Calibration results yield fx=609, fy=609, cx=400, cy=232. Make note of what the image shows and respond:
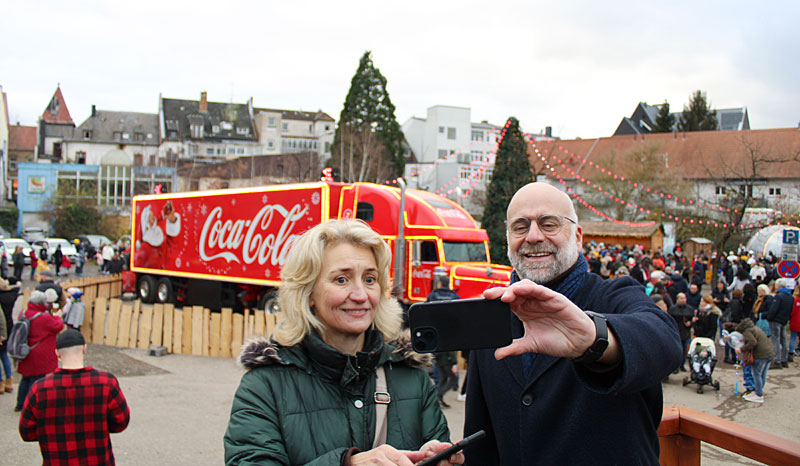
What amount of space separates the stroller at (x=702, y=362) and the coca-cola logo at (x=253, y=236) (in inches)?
343

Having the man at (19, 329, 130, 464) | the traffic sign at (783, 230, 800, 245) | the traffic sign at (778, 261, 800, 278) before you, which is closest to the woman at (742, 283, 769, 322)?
the traffic sign at (778, 261, 800, 278)

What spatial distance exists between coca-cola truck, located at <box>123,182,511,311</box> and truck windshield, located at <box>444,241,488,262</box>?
0.08ft

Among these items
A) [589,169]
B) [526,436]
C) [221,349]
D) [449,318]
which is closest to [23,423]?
[526,436]

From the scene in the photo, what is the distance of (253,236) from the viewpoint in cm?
1605

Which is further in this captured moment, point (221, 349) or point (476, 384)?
point (221, 349)

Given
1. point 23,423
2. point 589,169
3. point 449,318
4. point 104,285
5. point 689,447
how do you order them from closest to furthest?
point 449,318, point 689,447, point 23,423, point 104,285, point 589,169

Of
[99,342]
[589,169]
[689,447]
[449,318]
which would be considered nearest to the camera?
[449,318]

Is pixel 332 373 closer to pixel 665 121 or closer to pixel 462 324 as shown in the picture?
pixel 462 324

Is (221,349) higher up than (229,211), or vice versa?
(229,211)

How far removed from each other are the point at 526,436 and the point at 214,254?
1608 centimetres

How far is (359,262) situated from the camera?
2.49m

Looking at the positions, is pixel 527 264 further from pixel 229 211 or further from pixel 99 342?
pixel 229 211

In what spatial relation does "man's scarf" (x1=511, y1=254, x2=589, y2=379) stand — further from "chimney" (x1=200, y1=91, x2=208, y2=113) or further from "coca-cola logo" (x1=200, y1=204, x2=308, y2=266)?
"chimney" (x1=200, y1=91, x2=208, y2=113)

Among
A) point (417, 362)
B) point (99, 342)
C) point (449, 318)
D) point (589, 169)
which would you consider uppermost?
point (589, 169)
